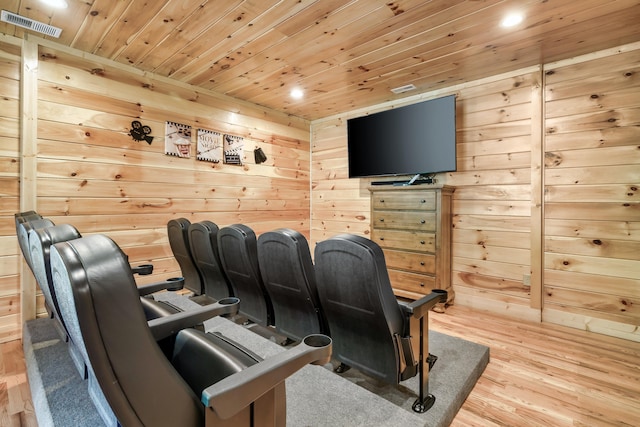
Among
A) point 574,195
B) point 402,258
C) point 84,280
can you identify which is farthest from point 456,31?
point 84,280

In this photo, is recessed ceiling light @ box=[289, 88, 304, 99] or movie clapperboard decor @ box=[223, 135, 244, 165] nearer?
recessed ceiling light @ box=[289, 88, 304, 99]

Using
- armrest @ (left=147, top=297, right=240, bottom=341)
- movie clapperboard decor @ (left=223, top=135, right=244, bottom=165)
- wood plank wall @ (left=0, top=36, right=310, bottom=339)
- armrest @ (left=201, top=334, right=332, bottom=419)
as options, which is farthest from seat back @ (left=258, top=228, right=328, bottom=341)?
movie clapperboard decor @ (left=223, top=135, right=244, bottom=165)

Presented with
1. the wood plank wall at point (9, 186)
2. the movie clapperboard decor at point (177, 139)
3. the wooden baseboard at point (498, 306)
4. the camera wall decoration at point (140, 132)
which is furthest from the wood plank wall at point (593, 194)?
the wood plank wall at point (9, 186)


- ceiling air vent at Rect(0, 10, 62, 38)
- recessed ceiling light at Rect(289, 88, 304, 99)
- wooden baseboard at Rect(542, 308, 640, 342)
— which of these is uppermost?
ceiling air vent at Rect(0, 10, 62, 38)

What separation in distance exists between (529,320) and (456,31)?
9.12 ft

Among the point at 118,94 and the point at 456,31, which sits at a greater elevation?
the point at 456,31

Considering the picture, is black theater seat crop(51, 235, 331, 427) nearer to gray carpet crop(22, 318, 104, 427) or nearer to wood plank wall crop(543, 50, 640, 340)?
gray carpet crop(22, 318, 104, 427)

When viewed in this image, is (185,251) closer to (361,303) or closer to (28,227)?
(28,227)

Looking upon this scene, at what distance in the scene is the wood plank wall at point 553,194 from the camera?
2.68 m

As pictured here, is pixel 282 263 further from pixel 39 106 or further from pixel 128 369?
pixel 39 106

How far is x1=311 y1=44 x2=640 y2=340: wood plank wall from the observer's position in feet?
8.80

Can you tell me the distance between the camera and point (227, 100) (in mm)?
4035

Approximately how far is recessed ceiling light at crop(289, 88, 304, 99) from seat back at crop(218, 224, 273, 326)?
2.31 m

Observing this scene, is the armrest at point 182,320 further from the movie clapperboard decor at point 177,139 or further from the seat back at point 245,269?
the movie clapperboard decor at point 177,139
